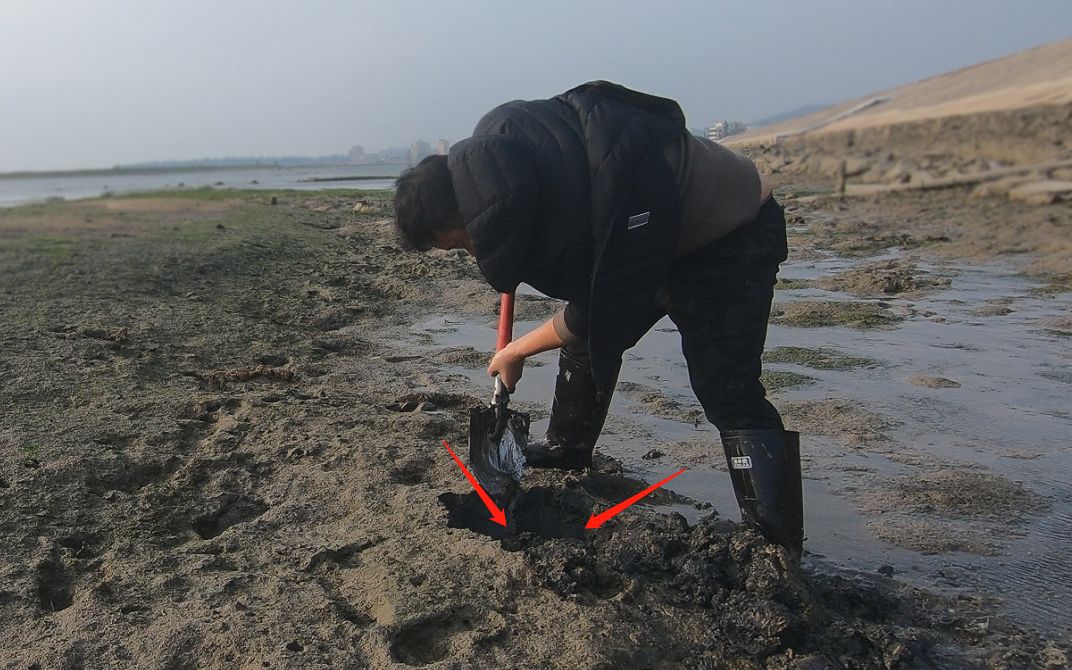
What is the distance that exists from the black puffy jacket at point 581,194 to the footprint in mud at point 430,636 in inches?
33.2

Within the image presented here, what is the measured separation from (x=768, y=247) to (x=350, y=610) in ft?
5.25

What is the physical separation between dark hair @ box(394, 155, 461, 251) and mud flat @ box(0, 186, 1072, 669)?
99 cm

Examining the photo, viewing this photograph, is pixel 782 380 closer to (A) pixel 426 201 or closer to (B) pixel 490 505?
(B) pixel 490 505

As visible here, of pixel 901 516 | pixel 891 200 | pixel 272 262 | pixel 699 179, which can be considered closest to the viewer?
pixel 699 179

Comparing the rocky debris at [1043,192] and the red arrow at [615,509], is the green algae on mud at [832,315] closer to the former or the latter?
the red arrow at [615,509]

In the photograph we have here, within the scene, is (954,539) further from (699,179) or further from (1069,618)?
(699,179)

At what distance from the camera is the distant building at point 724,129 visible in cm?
366

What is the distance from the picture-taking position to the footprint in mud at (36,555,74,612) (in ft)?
7.47

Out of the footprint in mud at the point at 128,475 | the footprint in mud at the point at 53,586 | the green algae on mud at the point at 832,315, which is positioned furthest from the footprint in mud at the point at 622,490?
the green algae on mud at the point at 832,315

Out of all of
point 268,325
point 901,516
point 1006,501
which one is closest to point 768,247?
point 901,516

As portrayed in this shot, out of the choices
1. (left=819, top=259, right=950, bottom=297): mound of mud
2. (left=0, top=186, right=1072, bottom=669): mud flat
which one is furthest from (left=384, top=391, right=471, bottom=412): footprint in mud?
(left=819, top=259, right=950, bottom=297): mound of mud

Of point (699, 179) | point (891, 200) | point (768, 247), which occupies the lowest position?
point (891, 200)

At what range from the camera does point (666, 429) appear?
391 centimetres

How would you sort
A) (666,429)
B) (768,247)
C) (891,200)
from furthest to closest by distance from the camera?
(891,200), (666,429), (768,247)
